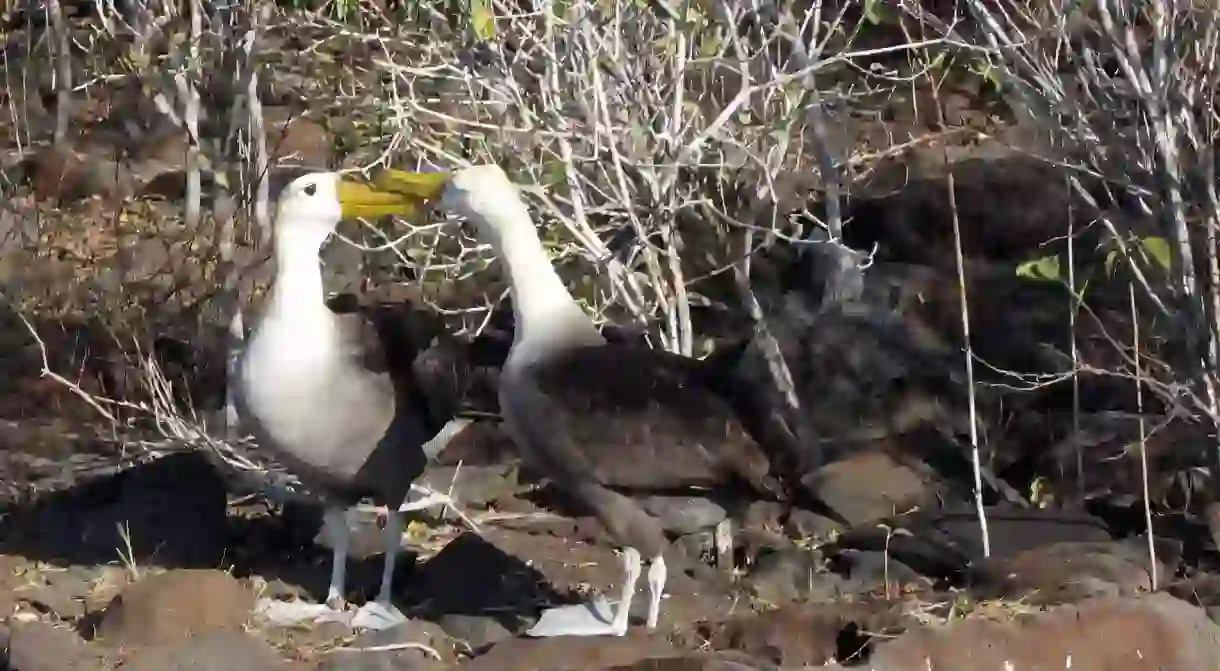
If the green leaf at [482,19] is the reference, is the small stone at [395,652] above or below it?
below

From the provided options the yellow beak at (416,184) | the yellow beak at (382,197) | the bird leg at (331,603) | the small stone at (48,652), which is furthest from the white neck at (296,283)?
the small stone at (48,652)

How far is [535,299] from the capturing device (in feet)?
15.7

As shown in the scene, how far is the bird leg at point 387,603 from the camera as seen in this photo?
4770 millimetres

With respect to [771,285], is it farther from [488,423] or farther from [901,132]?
[901,132]

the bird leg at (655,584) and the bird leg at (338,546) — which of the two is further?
the bird leg at (338,546)

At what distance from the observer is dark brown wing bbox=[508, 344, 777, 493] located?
459cm

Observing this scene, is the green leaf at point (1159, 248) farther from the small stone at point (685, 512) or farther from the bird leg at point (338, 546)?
the bird leg at point (338, 546)

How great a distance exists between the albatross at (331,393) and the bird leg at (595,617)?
40 centimetres

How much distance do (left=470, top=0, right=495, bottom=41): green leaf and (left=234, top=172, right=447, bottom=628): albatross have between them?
44 cm

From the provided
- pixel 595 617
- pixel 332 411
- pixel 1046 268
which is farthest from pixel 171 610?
pixel 1046 268

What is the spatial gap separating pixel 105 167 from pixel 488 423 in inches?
182

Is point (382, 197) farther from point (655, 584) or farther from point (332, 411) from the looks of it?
point (655, 584)

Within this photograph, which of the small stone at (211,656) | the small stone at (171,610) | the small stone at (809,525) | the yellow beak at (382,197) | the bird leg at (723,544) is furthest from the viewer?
the small stone at (809,525)

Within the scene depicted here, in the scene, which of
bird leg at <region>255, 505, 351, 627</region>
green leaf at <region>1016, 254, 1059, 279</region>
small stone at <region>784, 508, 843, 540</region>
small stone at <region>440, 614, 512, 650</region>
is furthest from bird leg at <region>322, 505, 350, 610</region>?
green leaf at <region>1016, 254, 1059, 279</region>
